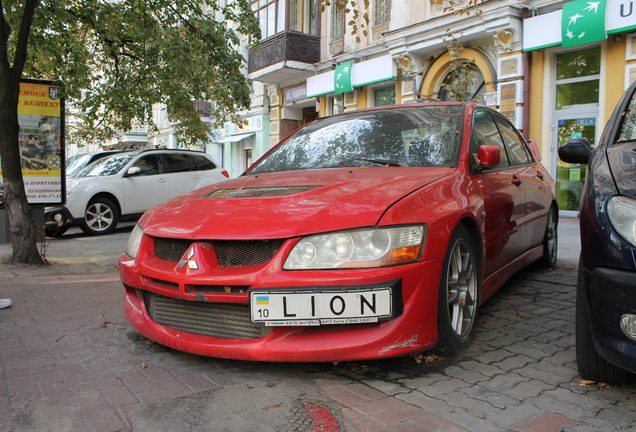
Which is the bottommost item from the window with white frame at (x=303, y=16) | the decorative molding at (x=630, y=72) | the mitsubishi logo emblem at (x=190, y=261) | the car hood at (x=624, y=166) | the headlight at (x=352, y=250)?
the mitsubishi logo emblem at (x=190, y=261)

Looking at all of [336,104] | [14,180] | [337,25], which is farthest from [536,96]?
[14,180]

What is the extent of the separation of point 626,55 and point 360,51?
799cm

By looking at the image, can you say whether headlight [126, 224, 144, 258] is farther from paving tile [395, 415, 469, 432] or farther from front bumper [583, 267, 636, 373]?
front bumper [583, 267, 636, 373]

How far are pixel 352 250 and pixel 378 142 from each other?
1.41 meters

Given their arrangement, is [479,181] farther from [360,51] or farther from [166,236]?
[360,51]

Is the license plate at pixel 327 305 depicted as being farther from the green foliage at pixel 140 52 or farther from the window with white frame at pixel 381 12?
the window with white frame at pixel 381 12

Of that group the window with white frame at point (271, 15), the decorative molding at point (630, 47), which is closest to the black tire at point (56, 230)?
the decorative molding at point (630, 47)

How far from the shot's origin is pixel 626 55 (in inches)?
418

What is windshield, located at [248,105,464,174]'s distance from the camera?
11.8 feet

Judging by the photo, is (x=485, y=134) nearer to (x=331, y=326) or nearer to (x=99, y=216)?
(x=331, y=326)

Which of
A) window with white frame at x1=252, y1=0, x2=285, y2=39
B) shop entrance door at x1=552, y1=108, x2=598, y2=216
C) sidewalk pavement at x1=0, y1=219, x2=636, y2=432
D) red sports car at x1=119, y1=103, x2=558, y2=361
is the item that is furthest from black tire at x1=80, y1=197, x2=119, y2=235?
window with white frame at x1=252, y1=0, x2=285, y2=39

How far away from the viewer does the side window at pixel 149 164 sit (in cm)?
1157

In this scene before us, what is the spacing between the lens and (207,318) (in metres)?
2.81

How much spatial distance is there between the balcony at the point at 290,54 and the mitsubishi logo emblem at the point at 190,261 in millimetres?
16598
